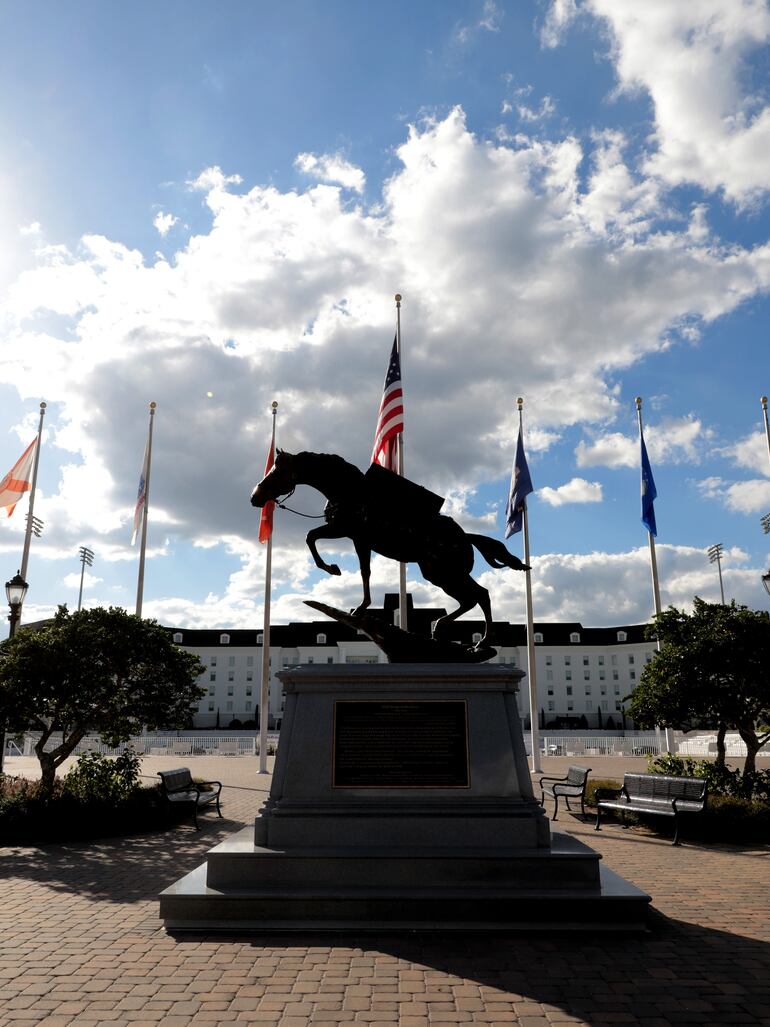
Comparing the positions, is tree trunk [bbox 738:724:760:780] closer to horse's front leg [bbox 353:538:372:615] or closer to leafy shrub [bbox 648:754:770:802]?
leafy shrub [bbox 648:754:770:802]

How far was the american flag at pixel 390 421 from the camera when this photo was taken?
18.8 metres

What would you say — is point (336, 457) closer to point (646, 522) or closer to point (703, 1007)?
point (703, 1007)

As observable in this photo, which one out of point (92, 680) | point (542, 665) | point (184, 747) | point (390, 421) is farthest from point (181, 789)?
Result: point (542, 665)

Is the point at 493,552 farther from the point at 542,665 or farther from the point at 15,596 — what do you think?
the point at 542,665

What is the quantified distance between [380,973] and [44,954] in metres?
2.89

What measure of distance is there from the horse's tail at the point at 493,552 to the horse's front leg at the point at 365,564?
4.51 feet

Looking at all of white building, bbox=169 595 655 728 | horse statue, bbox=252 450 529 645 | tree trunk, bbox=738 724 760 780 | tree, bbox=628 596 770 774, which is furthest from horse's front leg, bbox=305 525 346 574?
white building, bbox=169 595 655 728

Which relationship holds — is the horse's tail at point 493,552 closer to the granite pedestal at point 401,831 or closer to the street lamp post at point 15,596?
the granite pedestal at point 401,831

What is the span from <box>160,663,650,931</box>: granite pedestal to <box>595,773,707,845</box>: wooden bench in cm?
478

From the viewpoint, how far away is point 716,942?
6535 millimetres

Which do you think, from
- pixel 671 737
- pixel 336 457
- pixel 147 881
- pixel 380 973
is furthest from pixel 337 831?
pixel 671 737

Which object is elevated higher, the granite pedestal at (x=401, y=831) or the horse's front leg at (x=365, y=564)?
the horse's front leg at (x=365, y=564)

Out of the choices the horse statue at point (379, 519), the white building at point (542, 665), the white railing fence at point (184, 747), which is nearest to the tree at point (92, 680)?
the horse statue at point (379, 519)

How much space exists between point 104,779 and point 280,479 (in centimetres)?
914
